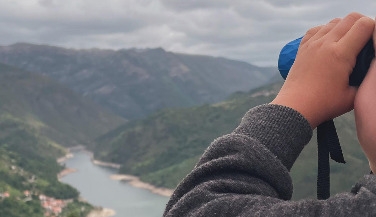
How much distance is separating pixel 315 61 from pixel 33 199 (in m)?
111

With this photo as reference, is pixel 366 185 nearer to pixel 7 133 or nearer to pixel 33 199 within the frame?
pixel 33 199

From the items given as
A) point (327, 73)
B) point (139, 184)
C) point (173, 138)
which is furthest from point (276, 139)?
point (173, 138)

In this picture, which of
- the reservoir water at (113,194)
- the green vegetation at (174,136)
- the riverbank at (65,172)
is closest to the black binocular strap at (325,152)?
the reservoir water at (113,194)

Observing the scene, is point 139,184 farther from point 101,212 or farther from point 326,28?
point 326,28

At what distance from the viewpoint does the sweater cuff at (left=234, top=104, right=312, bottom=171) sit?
1743 millimetres

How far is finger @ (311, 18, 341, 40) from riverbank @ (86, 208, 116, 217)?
106 m

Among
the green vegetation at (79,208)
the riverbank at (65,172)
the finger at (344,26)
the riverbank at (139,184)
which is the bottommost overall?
the riverbank at (139,184)

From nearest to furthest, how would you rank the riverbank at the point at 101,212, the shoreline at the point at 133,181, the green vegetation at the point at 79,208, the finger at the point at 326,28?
the finger at the point at 326,28, the green vegetation at the point at 79,208, the riverbank at the point at 101,212, the shoreline at the point at 133,181

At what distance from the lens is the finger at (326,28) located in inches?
74.1

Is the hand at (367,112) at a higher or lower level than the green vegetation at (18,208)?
higher

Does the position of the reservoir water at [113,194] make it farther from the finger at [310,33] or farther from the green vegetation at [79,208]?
the finger at [310,33]

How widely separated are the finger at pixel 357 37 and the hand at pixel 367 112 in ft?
0.35

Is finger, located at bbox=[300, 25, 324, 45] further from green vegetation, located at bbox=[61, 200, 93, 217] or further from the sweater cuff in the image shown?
green vegetation, located at bbox=[61, 200, 93, 217]

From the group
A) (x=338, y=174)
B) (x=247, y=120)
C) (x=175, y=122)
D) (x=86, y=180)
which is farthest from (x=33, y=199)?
(x=247, y=120)
